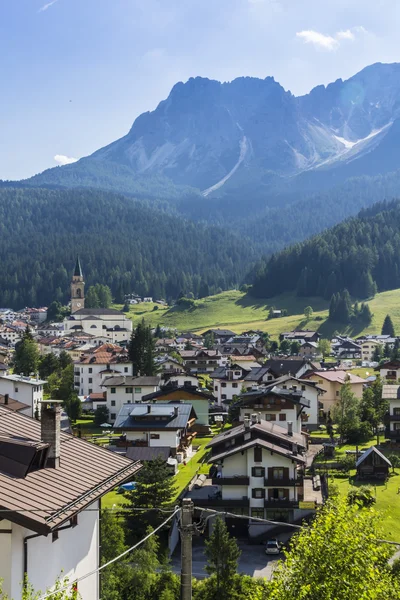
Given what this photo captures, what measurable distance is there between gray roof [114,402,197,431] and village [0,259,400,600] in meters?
0.11

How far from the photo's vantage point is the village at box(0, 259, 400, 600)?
16.0 meters

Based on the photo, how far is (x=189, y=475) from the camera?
61406 mm

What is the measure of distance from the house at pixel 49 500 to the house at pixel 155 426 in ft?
160

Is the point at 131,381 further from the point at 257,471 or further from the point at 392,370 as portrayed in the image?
the point at 257,471

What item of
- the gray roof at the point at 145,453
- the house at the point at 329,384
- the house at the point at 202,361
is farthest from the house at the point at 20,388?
the house at the point at 202,361

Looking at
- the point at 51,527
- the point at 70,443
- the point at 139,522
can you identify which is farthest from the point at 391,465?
the point at 51,527

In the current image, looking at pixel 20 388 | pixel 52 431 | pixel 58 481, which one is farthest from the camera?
pixel 20 388

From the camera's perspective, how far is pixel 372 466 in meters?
59.7

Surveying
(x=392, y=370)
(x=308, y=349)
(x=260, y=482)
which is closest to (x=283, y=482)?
(x=260, y=482)

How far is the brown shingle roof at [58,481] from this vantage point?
14.5 meters

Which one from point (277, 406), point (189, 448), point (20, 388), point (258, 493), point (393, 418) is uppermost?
point (20, 388)

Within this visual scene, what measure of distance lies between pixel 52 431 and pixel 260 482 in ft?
114

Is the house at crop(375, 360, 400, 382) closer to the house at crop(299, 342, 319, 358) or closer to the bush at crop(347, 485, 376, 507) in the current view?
the house at crop(299, 342, 319, 358)

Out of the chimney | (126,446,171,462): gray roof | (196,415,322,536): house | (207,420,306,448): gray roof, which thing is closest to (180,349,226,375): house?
(126,446,171,462): gray roof
